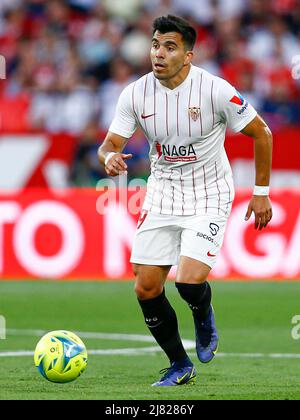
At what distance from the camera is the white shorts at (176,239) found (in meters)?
7.83

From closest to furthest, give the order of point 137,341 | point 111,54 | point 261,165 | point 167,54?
point 167,54 < point 261,165 < point 137,341 < point 111,54

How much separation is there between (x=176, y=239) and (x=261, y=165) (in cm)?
79

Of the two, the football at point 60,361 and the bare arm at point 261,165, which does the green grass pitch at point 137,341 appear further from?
the bare arm at point 261,165

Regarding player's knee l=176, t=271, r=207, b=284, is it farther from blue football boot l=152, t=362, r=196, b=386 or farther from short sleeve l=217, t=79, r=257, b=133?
short sleeve l=217, t=79, r=257, b=133

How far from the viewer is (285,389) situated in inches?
291

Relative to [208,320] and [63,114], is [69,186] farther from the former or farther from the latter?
[208,320]

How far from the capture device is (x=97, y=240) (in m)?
15.2

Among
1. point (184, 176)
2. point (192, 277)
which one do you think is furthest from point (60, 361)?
point (184, 176)

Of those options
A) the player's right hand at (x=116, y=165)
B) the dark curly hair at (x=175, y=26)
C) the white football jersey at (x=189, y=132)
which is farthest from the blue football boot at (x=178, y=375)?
the dark curly hair at (x=175, y=26)

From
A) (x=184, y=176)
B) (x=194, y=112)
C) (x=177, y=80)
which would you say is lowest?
(x=184, y=176)

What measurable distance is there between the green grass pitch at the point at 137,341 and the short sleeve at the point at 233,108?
177 centimetres

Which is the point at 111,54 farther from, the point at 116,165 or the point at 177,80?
the point at 116,165
